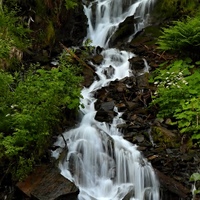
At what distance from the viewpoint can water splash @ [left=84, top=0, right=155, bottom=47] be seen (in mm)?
12383

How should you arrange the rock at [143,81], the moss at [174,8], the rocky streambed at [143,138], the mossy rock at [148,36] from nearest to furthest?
the rocky streambed at [143,138] < the rock at [143,81] < the mossy rock at [148,36] < the moss at [174,8]

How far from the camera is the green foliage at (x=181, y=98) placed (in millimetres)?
6957

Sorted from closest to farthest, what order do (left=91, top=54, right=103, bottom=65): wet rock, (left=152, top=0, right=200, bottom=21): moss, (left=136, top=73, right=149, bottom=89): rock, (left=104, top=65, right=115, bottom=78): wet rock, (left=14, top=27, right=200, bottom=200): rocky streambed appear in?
1. (left=14, top=27, right=200, bottom=200): rocky streambed
2. (left=136, top=73, right=149, bottom=89): rock
3. (left=104, top=65, right=115, bottom=78): wet rock
4. (left=91, top=54, right=103, bottom=65): wet rock
5. (left=152, top=0, right=200, bottom=21): moss

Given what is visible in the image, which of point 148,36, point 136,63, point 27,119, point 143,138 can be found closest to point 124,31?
point 148,36

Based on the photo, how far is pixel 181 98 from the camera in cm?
755

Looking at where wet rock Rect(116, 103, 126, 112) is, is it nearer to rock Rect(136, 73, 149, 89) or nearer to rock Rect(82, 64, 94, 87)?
rock Rect(136, 73, 149, 89)

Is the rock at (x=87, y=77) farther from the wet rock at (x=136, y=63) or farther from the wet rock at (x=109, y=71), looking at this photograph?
the wet rock at (x=136, y=63)

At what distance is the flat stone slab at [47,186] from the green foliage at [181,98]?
2710 mm

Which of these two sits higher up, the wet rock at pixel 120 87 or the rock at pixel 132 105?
the wet rock at pixel 120 87

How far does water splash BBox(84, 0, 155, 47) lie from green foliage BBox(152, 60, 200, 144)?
4.29 metres

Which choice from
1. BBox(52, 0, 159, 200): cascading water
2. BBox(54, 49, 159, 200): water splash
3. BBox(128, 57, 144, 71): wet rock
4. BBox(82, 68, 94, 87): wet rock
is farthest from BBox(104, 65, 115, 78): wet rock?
BBox(54, 49, 159, 200): water splash

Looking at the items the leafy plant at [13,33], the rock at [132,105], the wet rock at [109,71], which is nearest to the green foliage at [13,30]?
the leafy plant at [13,33]

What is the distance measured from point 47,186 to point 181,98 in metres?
3.70

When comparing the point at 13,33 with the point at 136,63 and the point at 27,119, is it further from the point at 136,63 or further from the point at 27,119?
the point at 27,119
